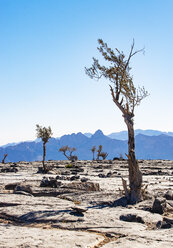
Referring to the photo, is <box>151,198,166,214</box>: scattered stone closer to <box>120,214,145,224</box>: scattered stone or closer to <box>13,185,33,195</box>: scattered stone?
<box>120,214,145,224</box>: scattered stone

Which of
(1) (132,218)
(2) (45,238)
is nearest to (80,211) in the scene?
(1) (132,218)

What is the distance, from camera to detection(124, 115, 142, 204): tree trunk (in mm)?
12281

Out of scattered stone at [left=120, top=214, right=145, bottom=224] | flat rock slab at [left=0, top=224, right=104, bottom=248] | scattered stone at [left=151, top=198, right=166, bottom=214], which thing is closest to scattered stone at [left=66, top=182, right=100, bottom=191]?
scattered stone at [left=151, top=198, right=166, bottom=214]

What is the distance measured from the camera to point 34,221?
8891 millimetres

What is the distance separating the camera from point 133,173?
13031 millimetres

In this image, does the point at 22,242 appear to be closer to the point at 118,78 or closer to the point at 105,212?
the point at 105,212

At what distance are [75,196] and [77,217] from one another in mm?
4284

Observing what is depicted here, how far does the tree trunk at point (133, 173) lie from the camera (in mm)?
12281

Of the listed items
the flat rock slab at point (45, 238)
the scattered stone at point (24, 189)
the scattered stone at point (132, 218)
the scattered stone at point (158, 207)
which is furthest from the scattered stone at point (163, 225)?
the scattered stone at point (24, 189)

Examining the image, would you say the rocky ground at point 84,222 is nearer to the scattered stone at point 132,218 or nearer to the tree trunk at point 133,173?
the scattered stone at point 132,218

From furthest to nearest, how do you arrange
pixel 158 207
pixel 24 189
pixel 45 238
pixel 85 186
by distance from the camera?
1. pixel 85 186
2. pixel 24 189
3. pixel 158 207
4. pixel 45 238

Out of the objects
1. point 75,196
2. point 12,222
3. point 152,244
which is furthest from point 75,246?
point 75,196

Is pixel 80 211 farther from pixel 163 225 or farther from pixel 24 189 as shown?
pixel 24 189

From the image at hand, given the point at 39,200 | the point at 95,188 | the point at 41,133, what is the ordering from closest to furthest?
the point at 39,200 → the point at 95,188 → the point at 41,133
